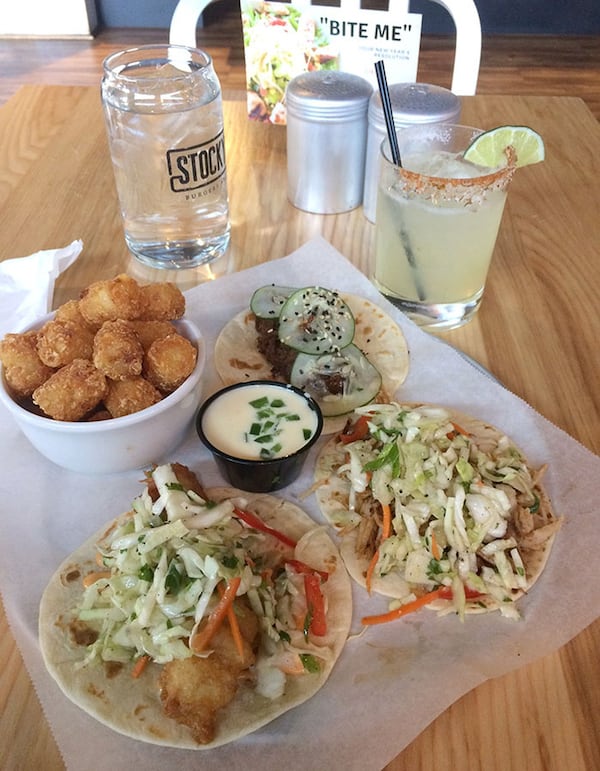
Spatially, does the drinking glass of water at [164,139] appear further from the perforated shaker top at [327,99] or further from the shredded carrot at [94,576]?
the shredded carrot at [94,576]

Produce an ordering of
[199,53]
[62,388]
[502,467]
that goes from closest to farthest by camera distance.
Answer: [62,388] → [502,467] → [199,53]

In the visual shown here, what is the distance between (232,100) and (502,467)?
2275mm

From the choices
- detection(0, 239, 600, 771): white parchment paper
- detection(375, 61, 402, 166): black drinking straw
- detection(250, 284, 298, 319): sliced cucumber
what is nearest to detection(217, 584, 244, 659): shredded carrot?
detection(0, 239, 600, 771): white parchment paper

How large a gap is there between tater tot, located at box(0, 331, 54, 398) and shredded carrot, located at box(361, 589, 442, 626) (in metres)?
0.86

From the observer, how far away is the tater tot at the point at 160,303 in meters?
1.60

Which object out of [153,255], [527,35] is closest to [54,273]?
[153,255]

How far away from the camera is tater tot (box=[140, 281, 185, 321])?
160cm

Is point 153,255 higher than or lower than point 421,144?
lower

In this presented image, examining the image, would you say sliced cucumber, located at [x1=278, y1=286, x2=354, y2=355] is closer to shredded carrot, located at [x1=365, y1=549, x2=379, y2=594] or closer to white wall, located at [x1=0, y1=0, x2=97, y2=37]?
shredded carrot, located at [x1=365, y1=549, x2=379, y2=594]

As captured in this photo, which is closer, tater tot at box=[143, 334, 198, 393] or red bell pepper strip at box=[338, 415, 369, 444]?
tater tot at box=[143, 334, 198, 393]

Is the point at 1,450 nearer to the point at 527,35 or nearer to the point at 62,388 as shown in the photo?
the point at 62,388

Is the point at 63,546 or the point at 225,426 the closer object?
the point at 63,546

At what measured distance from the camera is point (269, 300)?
Answer: 1.94 metres

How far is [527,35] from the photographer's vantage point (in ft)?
24.7
